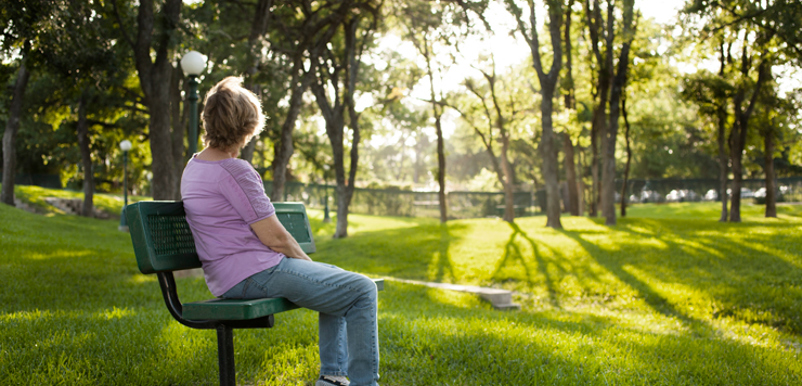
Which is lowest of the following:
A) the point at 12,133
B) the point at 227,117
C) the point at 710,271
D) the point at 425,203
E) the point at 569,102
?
the point at 710,271

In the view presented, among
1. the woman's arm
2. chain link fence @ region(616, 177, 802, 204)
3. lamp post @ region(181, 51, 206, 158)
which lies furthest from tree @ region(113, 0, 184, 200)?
chain link fence @ region(616, 177, 802, 204)

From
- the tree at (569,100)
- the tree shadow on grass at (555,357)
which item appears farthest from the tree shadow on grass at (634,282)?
the tree at (569,100)

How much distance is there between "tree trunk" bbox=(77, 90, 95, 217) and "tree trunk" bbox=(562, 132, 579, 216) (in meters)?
19.4

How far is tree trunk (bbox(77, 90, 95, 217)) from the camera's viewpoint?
2291 centimetres

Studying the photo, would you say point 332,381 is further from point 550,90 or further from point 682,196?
point 682,196

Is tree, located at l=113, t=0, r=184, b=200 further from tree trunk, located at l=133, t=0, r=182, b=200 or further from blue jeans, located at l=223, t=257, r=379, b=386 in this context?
blue jeans, located at l=223, t=257, r=379, b=386

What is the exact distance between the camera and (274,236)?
3.01 m

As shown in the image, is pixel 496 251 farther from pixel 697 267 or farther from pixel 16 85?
pixel 16 85

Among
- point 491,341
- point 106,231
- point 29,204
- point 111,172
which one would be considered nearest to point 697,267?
point 491,341

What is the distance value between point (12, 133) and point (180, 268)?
2165 cm

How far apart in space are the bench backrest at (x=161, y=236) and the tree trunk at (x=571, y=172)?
21.0 metres

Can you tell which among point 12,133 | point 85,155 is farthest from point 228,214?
point 85,155

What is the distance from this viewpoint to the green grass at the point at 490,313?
3951mm

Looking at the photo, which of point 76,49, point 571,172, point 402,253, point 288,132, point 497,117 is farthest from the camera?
point 571,172
